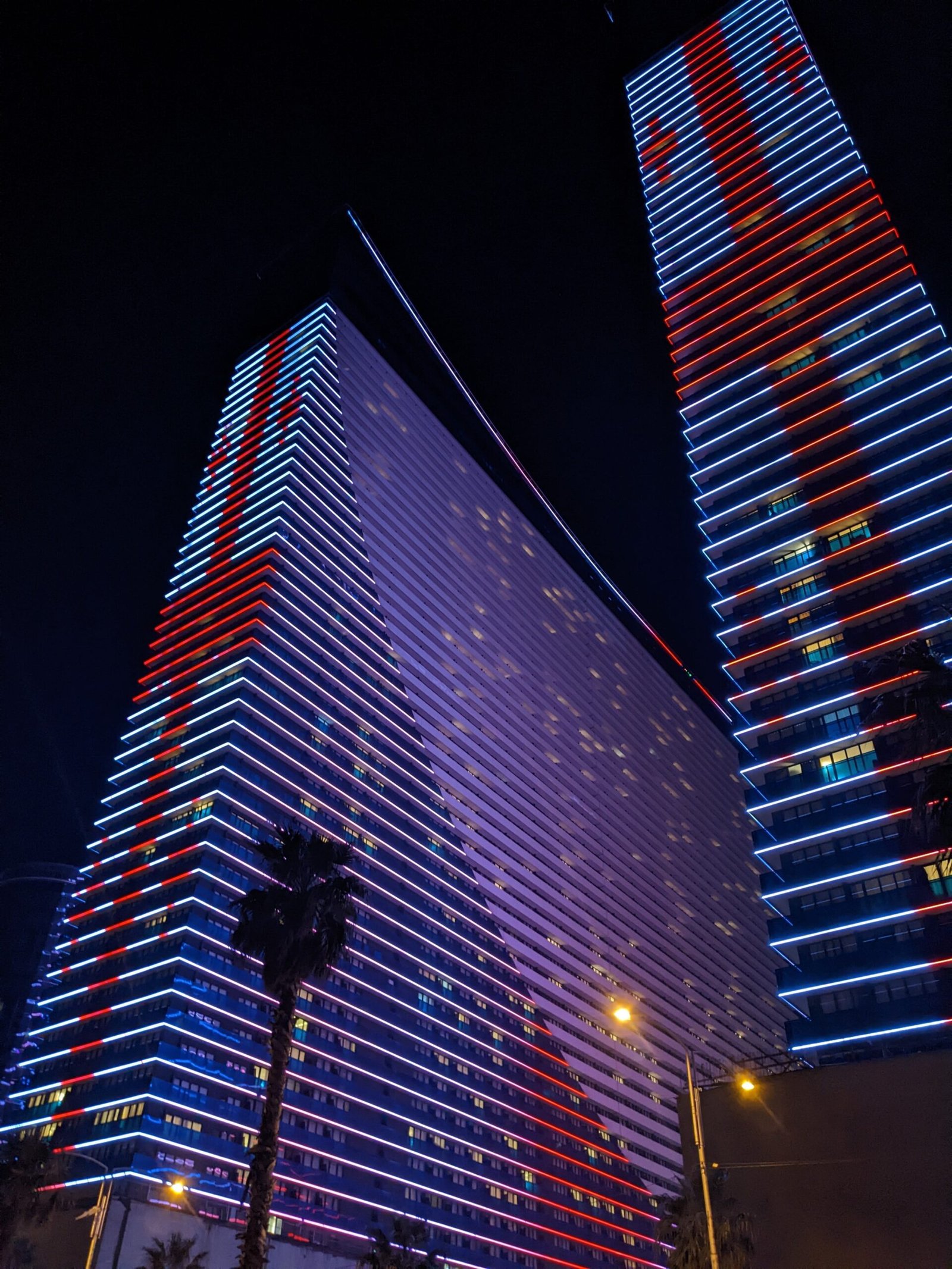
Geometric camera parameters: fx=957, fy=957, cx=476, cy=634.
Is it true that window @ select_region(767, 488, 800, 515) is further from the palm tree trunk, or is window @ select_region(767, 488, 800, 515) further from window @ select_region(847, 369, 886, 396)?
the palm tree trunk

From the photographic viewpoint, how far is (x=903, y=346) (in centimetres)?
8694

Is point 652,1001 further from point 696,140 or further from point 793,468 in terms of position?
point 696,140

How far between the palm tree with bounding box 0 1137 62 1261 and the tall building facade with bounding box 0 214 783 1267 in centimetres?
1492

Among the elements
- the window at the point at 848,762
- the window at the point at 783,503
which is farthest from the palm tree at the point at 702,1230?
the window at the point at 783,503

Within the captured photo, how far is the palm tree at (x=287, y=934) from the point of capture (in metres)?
35.1

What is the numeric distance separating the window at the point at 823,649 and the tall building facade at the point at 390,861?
174 ft

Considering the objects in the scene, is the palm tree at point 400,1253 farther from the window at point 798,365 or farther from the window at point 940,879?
the window at point 798,365

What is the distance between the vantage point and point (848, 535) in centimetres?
8269

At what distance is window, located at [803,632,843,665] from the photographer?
259 ft

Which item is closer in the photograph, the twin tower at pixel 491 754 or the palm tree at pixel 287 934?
the palm tree at pixel 287 934

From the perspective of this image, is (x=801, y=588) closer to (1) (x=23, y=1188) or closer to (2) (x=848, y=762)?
(2) (x=848, y=762)

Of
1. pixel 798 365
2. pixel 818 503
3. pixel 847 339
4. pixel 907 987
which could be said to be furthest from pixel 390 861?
pixel 847 339

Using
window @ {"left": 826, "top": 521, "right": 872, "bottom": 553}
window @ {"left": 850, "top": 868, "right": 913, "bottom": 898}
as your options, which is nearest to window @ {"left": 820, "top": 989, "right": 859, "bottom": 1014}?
window @ {"left": 850, "top": 868, "right": 913, "bottom": 898}

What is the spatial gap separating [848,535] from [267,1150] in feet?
224
